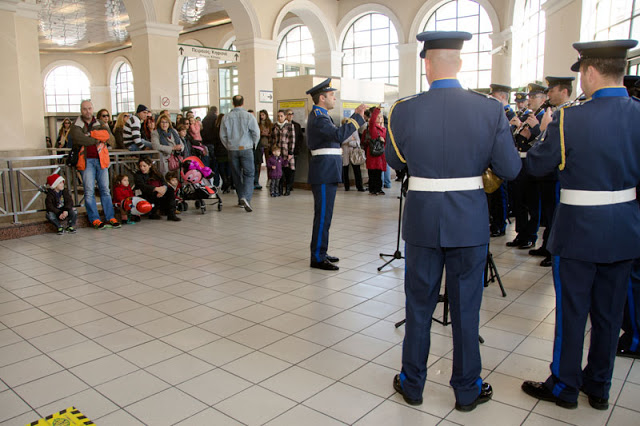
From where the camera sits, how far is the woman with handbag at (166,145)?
841 cm

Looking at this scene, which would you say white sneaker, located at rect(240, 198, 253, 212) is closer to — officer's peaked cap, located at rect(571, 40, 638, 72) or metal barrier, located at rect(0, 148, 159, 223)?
metal barrier, located at rect(0, 148, 159, 223)

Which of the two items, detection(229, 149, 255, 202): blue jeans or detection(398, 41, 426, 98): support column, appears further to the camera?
detection(398, 41, 426, 98): support column

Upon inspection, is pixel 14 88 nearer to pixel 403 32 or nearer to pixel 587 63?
pixel 587 63

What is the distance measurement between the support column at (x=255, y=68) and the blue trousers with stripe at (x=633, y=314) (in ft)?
36.6

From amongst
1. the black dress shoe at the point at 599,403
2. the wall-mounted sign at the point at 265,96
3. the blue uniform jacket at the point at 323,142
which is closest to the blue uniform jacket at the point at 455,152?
the black dress shoe at the point at 599,403

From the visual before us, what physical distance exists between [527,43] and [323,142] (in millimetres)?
10066

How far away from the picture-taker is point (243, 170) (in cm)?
874

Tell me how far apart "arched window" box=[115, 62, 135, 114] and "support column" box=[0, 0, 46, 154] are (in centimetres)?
1942

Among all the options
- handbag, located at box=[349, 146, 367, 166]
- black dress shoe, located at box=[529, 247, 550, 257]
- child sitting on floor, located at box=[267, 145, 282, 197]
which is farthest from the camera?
handbag, located at box=[349, 146, 367, 166]

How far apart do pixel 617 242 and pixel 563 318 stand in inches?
18.1

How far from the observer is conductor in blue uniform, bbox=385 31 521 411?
2473mm

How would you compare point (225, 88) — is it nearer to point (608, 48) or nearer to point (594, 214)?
point (608, 48)

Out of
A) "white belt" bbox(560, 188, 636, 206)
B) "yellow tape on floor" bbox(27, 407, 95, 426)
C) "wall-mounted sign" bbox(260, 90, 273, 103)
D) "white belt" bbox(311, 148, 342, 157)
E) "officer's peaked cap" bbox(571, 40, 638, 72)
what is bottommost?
"yellow tape on floor" bbox(27, 407, 95, 426)

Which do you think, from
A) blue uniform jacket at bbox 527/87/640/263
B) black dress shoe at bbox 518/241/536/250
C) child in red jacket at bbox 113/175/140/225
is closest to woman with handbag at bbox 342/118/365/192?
child in red jacket at bbox 113/175/140/225
